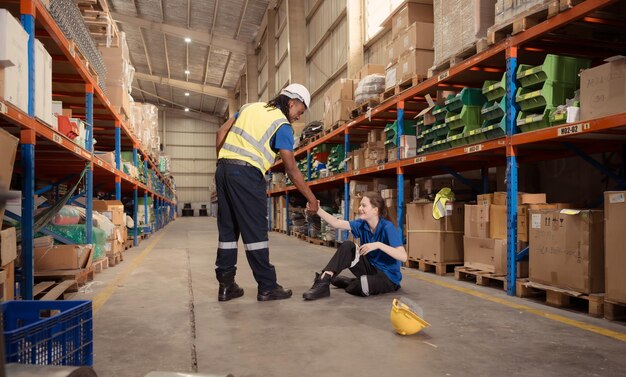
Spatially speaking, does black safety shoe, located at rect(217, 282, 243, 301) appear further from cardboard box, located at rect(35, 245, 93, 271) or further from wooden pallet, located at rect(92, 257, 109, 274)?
wooden pallet, located at rect(92, 257, 109, 274)

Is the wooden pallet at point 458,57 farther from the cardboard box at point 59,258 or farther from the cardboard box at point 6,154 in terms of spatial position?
the cardboard box at point 59,258

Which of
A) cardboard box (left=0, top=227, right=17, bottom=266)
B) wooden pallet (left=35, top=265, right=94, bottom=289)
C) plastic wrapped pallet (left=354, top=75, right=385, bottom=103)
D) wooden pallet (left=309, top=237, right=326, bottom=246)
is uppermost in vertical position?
plastic wrapped pallet (left=354, top=75, right=385, bottom=103)

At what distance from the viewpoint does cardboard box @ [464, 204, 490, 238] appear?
5.28 m

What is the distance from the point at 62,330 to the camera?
178 cm

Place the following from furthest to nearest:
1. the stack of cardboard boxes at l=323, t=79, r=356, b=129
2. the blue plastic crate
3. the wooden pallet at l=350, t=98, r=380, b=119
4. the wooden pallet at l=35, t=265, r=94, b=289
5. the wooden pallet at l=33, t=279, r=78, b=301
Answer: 1. the stack of cardboard boxes at l=323, t=79, r=356, b=129
2. the wooden pallet at l=350, t=98, r=380, b=119
3. the wooden pallet at l=35, t=265, r=94, b=289
4. the wooden pallet at l=33, t=279, r=78, b=301
5. the blue plastic crate

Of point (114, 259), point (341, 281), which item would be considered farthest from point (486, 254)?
point (114, 259)

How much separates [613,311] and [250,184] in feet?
10.0

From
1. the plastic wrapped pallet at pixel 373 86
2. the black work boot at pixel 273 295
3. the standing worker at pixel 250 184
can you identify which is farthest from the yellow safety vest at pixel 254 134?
the plastic wrapped pallet at pixel 373 86

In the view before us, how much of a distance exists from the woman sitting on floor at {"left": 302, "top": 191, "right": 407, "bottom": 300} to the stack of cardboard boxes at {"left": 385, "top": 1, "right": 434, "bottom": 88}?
279cm

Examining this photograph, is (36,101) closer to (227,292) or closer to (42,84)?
(42,84)

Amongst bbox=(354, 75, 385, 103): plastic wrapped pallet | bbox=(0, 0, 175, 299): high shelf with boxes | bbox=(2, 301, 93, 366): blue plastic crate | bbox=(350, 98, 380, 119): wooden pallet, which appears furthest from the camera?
bbox=(354, 75, 385, 103): plastic wrapped pallet

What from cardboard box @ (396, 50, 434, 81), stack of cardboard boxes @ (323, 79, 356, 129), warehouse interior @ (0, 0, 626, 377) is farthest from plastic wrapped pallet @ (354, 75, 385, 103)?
cardboard box @ (396, 50, 434, 81)

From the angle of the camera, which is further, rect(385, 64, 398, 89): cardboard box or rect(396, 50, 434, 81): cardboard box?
rect(385, 64, 398, 89): cardboard box

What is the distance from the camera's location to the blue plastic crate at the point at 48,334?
150cm
